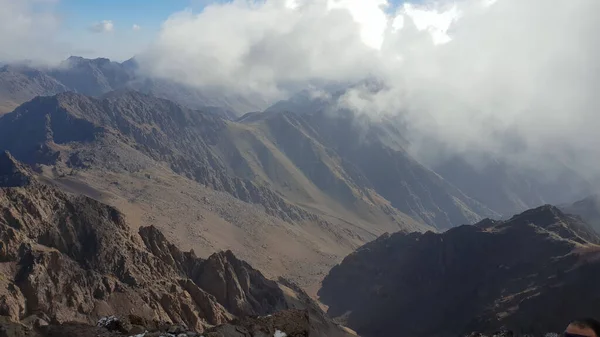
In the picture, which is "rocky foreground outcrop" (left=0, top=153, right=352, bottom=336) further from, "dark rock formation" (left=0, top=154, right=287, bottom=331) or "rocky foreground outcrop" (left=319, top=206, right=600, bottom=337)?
"rocky foreground outcrop" (left=319, top=206, right=600, bottom=337)

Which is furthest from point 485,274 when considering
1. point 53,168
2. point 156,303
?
point 53,168

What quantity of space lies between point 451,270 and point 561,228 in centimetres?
2989

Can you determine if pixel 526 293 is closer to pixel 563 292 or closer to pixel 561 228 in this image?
pixel 563 292

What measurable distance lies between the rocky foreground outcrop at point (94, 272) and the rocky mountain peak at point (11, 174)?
60.3 metres

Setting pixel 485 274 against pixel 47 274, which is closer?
pixel 47 274

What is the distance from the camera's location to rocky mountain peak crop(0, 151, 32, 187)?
478 feet

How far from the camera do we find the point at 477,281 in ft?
432

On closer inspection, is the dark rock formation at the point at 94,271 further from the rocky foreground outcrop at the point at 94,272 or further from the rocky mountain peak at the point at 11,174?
the rocky mountain peak at the point at 11,174

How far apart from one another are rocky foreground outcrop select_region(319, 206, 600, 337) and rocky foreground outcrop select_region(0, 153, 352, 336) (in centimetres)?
4213

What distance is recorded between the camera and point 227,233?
194625 mm

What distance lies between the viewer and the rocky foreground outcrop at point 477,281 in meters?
104

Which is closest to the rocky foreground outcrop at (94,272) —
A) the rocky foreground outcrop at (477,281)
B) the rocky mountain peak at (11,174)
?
the rocky foreground outcrop at (477,281)

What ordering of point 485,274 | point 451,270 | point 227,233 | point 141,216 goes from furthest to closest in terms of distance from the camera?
point 227,233
point 141,216
point 451,270
point 485,274

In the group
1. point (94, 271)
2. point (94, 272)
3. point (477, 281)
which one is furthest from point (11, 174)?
point (477, 281)
